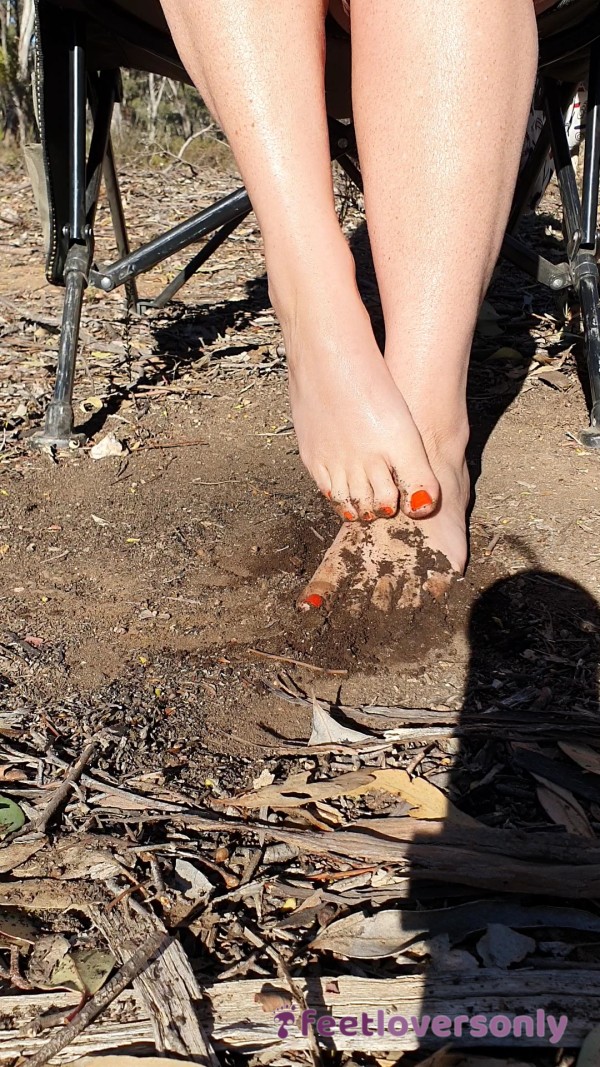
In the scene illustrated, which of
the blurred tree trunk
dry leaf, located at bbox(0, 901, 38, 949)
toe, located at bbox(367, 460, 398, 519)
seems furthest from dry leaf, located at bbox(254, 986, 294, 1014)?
the blurred tree trunk

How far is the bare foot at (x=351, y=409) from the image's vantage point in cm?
132

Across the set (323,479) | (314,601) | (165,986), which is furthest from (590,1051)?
(323,479)

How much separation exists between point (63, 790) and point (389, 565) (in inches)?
21.4

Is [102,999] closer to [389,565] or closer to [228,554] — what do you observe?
[389,565]

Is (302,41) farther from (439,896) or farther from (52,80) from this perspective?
(439,896)

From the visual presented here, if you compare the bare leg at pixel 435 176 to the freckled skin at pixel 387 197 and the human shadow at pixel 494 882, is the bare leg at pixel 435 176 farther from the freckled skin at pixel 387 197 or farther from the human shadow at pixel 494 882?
the human shadow at pixel 494 882

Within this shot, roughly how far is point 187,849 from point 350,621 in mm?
437

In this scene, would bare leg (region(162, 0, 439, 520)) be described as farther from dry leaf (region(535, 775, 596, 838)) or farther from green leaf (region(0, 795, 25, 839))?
green leaf (region(0, 795, 25, 839))

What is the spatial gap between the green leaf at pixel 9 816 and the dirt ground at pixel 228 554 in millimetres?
137

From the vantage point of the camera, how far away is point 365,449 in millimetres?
1330

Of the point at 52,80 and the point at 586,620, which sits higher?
the point at 52,80

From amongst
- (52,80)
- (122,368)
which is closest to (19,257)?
(122,368)

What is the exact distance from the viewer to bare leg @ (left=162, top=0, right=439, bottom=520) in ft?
4.36

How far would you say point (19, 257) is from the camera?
355 centimetres
